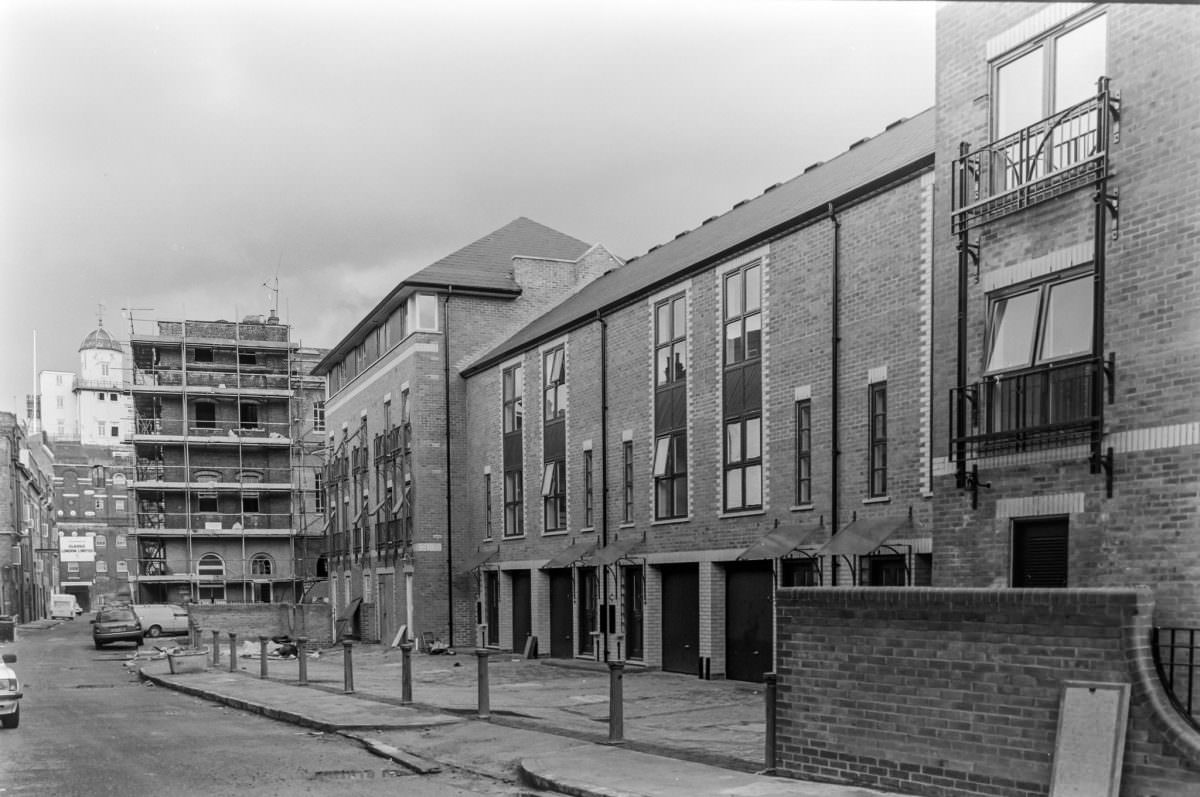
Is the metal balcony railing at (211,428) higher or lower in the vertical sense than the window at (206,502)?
higher

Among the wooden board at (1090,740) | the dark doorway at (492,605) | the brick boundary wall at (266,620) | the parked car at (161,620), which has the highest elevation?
the wooden board at (1090,740)

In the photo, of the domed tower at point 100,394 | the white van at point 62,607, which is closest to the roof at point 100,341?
the domed tower at point 100,394

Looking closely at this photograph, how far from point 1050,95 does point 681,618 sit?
14.9 metres

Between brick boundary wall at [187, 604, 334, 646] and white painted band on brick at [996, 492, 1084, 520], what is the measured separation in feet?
113

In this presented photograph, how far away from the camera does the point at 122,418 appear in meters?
116

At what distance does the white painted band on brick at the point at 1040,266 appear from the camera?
38.5 ft

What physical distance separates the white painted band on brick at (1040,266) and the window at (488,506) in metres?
24.2

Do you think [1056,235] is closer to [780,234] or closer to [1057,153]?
[1057,153]

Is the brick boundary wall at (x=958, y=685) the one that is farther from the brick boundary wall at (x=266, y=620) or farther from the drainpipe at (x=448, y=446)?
A: the brick boundary wall at (x=266, y=620)

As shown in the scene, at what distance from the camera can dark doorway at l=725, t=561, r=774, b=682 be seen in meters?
21.2

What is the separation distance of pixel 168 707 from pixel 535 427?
47.2ft

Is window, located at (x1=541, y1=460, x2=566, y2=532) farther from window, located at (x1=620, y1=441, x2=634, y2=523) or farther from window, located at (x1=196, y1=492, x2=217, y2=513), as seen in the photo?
window, located at (x1=196, y1=492, x2=217, y2=513)

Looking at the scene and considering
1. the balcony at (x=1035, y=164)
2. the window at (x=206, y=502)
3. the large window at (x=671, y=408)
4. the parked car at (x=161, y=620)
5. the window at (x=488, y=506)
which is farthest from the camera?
the window at (x=206, y=502)

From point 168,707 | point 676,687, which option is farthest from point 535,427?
point 168,707
